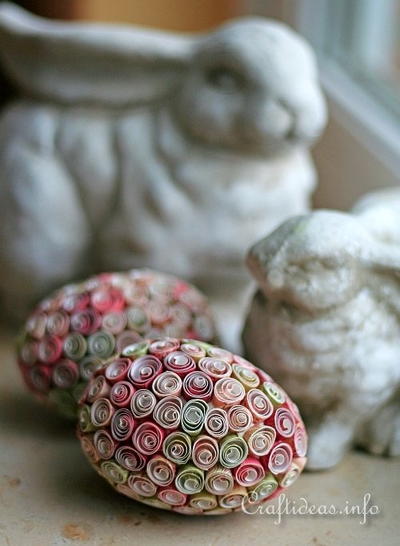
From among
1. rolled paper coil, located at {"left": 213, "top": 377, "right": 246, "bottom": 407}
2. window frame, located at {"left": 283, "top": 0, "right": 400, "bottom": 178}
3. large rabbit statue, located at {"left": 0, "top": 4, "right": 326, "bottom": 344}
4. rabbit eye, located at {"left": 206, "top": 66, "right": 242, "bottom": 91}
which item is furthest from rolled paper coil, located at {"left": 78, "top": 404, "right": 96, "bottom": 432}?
window frame, located at {"left": 283, "top": 0, "right": 400, "bottom": 178}

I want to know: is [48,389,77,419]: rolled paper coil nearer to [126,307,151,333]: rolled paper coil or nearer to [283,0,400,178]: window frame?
[126,307,151,333]: rolled paper coil

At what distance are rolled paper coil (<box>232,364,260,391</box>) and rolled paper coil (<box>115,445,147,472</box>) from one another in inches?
3.8

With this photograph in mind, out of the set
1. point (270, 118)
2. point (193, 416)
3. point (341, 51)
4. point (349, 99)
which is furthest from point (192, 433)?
A: point (341, 51)

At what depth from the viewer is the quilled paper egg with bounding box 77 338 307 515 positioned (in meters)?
0.66

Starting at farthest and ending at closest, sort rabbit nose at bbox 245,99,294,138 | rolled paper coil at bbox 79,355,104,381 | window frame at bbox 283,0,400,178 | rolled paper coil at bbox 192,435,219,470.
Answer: window frame at bbox 283,0,400,178, rabbit nose at bbox 245,99,294,138, rolled paper coil at bbox 79,355,104,381, rolled paper coil at bbox 192,435,219,470

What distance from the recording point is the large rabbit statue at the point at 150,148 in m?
0.92

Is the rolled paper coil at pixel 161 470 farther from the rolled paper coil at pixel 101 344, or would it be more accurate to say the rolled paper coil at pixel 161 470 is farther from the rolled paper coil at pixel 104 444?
the rolled paper coil at pixel 101 344

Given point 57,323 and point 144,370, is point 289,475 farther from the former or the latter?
point 57,323

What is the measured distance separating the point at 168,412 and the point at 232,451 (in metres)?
0.06

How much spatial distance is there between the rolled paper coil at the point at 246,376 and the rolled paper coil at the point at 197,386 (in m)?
0.03

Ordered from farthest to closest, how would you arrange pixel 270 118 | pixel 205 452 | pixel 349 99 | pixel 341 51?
pixel 341 51 < pixel 349 99 < pixel 270 118 < pixel 205 452

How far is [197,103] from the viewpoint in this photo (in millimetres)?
931

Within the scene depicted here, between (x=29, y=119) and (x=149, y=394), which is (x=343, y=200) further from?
(x=149, y=394)

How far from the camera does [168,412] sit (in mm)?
666
